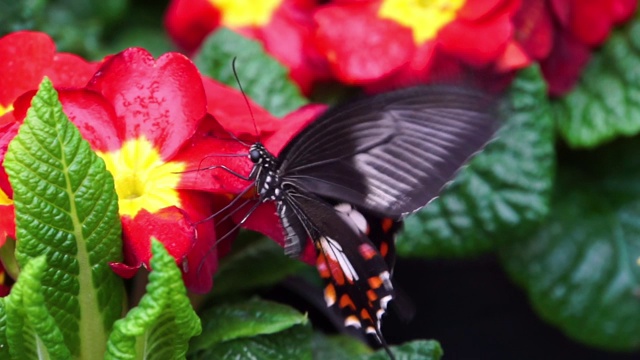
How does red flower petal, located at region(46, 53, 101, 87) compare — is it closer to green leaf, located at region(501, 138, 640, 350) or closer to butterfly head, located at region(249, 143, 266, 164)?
butterfly head, located at region(249, 143, 266, 164)

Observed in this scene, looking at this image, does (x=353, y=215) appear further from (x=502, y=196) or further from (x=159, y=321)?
(x=502, y=196)

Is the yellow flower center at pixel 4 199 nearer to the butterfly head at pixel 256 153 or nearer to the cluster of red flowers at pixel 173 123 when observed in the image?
the cluster of red flowers at pixel 173 123

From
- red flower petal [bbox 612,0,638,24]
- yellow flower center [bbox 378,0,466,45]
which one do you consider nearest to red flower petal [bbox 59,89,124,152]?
yellow flower center [bbox 378,0,466,45]

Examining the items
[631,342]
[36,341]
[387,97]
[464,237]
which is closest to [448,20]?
[464,237]

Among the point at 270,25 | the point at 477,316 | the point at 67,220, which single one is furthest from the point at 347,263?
the point at 477,316

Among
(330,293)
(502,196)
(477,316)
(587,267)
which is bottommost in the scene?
(477,316)

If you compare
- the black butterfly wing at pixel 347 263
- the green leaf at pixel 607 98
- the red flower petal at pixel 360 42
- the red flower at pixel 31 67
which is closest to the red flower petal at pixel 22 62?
the red flower at pixel 31 67
